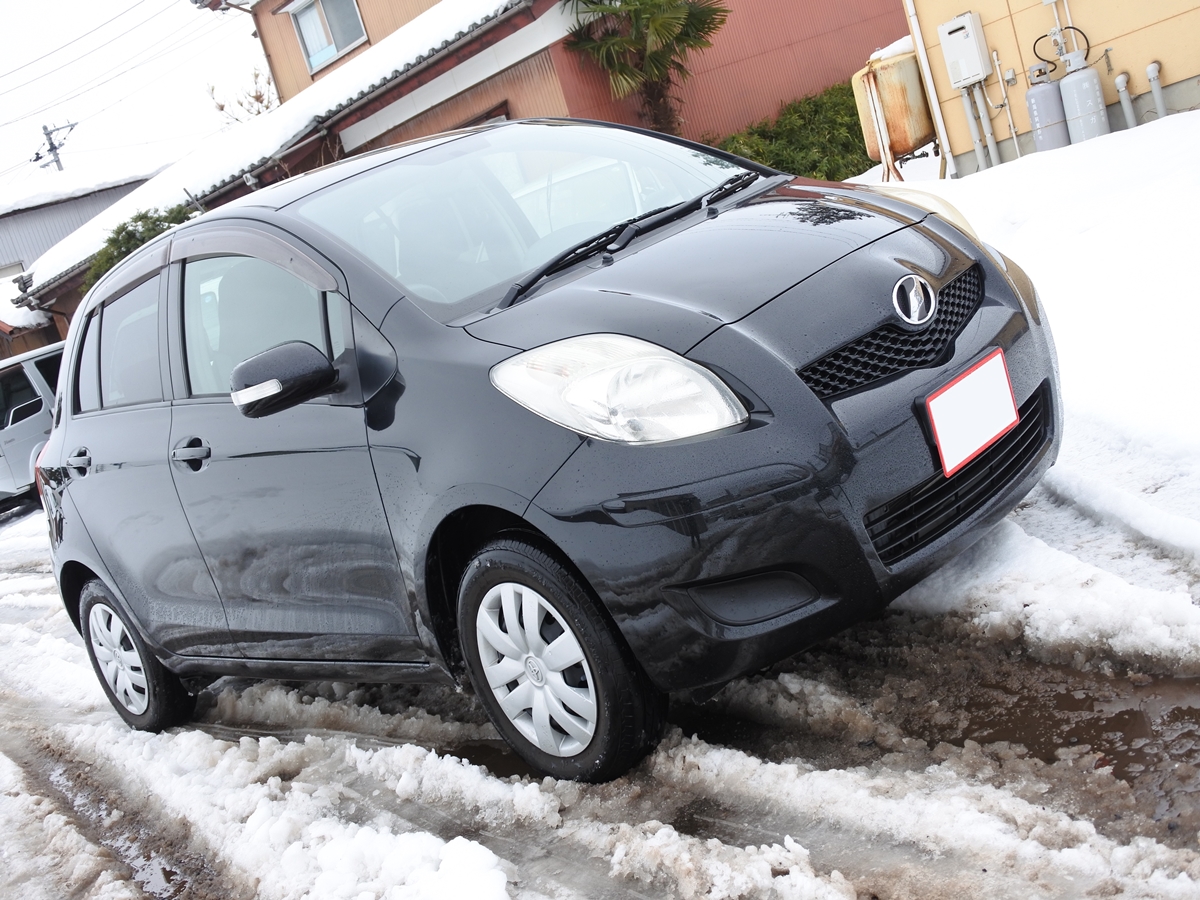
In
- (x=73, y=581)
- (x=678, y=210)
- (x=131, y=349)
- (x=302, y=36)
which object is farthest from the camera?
(x=302, y=36)

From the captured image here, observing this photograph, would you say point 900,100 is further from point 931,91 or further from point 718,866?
point 718,866

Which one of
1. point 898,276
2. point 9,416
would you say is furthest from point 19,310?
point 898,276

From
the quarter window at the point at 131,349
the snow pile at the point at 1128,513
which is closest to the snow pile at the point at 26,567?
the quarter window at the point at 131,349

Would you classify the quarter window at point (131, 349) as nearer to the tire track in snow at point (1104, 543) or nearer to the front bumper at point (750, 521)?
the front bumper at point (750, 521)

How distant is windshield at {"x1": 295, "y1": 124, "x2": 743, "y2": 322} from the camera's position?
2.97m

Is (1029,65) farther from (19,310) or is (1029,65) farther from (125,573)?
(19,310)

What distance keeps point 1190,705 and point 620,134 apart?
2.60 m

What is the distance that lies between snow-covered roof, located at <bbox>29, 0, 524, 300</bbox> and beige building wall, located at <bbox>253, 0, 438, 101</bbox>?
0.81m

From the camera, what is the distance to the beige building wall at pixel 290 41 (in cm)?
1758

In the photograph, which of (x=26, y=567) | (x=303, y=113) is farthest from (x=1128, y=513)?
(x=303, y=113)

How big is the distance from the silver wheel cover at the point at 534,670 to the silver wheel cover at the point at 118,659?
6.81 ft

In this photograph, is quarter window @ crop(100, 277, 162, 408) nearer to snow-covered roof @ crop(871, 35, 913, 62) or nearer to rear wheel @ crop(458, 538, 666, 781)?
rear wheel @ crop(458, 538, 666, 781)

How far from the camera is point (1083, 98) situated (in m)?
8.34

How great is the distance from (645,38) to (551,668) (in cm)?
1227
